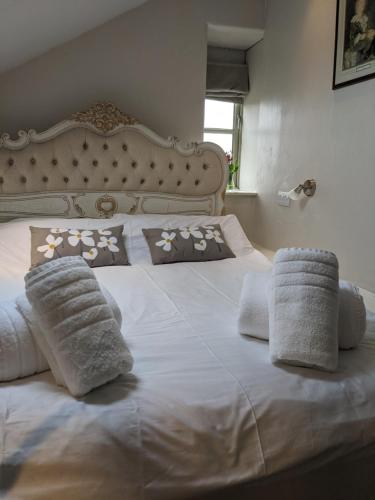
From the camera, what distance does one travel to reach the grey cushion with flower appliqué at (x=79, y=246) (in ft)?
6.59

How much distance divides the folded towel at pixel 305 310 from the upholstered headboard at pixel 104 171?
163 centimetres

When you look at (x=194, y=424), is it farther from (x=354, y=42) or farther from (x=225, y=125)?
(x=225, y=125)

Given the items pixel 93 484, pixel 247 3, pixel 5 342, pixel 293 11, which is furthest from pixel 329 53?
pixel 93 484

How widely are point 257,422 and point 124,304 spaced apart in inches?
30.9

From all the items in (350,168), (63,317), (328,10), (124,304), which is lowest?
(124,304)

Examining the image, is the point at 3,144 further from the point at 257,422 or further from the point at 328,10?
the point at 257,422

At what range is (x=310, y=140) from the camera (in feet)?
7.88

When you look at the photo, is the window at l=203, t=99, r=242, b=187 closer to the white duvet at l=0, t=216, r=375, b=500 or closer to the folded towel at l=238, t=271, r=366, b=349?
the folded towel at l=238, t=271, r=366, b=349

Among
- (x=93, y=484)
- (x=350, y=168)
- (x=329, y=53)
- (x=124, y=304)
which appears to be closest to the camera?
(x=93, y=484)

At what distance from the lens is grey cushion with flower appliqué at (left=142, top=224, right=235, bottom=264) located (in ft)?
7.19

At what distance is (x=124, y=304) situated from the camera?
5.13 feet

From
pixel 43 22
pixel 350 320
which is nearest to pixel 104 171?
pixel 43 22

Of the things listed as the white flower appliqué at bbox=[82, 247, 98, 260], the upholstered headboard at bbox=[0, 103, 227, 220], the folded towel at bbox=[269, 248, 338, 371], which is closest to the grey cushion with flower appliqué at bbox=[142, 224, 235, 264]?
the white flower appliqué at bbox=[82, 247, 98, 260]

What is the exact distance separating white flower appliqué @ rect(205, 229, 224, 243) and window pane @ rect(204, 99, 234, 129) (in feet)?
4.06
